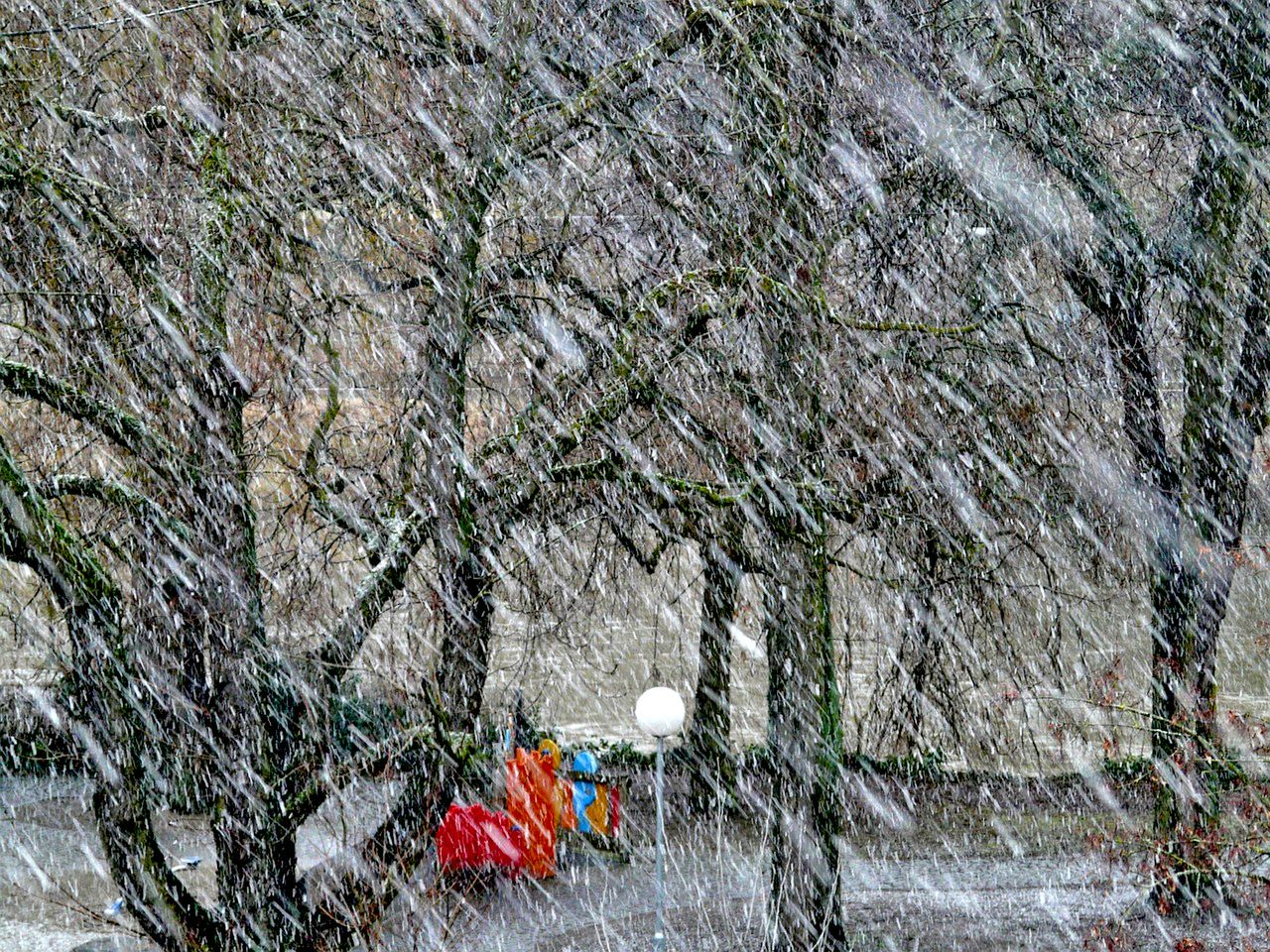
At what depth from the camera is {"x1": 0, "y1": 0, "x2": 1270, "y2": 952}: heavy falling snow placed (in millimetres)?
7148

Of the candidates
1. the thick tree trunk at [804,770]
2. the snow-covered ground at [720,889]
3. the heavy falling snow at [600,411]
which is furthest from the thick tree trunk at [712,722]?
the thick tree trunk at [804,770]

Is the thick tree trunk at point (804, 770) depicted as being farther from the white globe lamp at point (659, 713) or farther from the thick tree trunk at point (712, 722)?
the thick tree trunk at point (712, 722)

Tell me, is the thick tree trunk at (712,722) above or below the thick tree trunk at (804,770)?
below

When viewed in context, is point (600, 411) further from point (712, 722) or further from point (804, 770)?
point (712, 722)

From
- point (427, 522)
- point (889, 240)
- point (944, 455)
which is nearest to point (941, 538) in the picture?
point (944, 455)

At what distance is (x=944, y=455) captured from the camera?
30.0ft

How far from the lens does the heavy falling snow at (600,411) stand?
23.5 ft

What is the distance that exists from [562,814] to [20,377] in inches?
352

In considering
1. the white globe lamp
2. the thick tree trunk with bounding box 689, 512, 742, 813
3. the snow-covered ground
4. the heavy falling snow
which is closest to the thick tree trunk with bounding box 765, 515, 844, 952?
the heavy falling snow

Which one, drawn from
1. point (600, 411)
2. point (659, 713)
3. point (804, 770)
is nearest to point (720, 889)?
point (659, 713)

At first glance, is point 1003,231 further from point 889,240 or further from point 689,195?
point 689,195

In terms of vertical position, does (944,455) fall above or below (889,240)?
below

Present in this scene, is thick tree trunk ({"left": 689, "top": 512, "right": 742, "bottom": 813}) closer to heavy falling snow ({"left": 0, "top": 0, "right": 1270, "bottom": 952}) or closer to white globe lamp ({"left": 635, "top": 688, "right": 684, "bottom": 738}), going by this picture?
heavy falling snow ({"left": 0, "top": 0, "right": 1270, "bottom": 952})

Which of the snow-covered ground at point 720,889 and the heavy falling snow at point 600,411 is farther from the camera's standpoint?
the snow-covered ground at point 720,889
